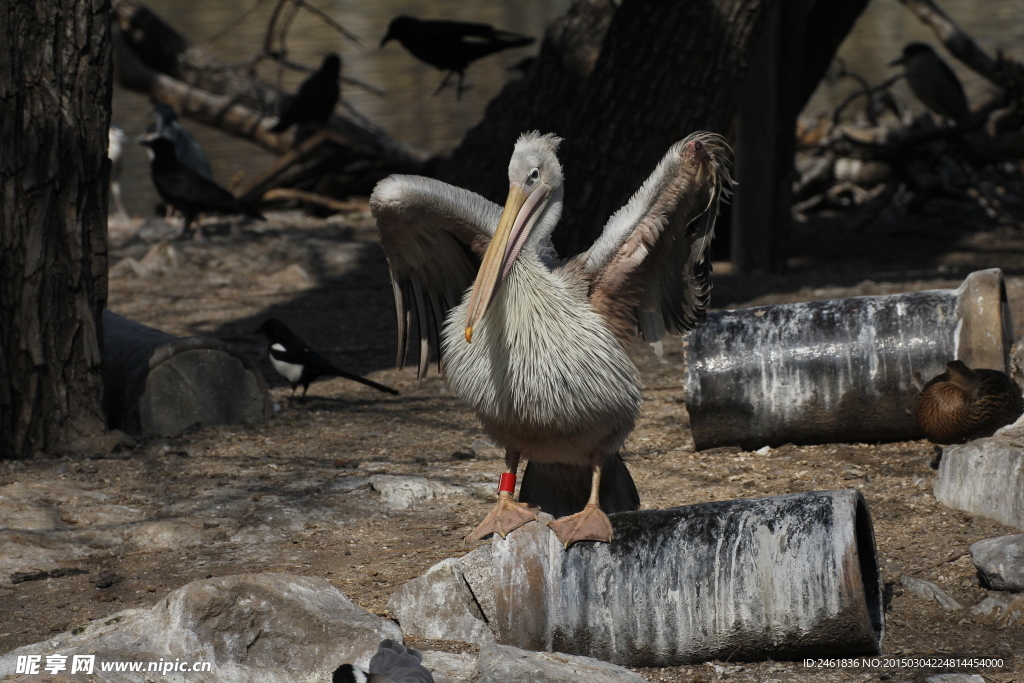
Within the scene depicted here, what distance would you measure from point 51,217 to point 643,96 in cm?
378

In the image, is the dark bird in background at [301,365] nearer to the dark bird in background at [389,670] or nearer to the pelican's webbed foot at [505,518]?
the pelican's webbed foot at [505,518]

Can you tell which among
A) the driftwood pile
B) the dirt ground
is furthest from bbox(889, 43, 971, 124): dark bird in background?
the driftwood pile

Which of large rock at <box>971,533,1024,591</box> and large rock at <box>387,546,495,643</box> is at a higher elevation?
large rock at <box>971,533,1024,591</box>

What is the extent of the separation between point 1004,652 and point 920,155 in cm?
833

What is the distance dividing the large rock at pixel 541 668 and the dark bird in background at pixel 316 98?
7873mm

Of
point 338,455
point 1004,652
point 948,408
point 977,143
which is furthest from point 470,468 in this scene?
point 977,143

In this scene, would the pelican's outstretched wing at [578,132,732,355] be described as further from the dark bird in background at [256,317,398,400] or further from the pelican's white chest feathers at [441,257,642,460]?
the dark bird in background at [256,317,398,400]

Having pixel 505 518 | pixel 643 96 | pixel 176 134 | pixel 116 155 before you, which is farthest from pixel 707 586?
pixel 116 155

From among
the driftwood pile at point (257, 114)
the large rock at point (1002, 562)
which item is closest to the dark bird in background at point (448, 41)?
the driftwood pile at point (257, 114)

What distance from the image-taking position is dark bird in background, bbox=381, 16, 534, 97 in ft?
27.2

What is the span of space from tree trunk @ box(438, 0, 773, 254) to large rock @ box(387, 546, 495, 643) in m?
4.23

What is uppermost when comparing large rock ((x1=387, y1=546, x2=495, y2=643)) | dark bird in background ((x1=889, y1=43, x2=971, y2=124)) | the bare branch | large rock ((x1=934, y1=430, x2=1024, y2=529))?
the bare branch

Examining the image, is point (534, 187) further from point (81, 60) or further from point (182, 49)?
point (182, 49)

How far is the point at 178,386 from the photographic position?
179 inches
